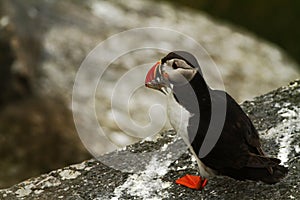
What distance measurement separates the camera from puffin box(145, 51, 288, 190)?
2982 mm

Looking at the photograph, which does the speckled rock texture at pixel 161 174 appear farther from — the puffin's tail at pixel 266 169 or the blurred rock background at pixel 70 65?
the blurred rock background at pixel 70 65

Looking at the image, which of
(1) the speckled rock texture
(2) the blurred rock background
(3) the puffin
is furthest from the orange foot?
(2) the blurred rock background

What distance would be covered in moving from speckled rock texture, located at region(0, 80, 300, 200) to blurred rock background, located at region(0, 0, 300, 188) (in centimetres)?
241

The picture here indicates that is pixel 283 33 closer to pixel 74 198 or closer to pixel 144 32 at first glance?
pixel 144 32

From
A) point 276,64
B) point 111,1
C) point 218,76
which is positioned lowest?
point 218,76

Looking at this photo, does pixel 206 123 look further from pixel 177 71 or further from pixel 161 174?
pixel 161 174

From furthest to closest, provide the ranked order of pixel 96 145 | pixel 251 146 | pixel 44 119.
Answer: pixel 44 119 < pixel 96 145 < pixel 251 146

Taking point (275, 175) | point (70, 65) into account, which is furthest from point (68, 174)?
point (70, 65)

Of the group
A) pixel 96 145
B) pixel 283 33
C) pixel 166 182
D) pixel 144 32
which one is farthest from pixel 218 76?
pixel 166 182

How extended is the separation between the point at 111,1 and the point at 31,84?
7.02 ft

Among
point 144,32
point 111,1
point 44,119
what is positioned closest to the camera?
point 44,119

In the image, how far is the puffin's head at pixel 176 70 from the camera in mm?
2957

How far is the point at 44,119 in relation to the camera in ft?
21.5

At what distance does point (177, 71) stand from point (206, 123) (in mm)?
239
